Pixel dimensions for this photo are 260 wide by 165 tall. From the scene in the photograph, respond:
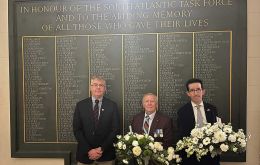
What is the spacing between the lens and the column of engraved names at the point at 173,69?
3.78 metres

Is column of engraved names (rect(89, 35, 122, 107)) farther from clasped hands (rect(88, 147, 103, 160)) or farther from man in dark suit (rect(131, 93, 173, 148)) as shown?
clasped hands (rect(88, 147, 103, 160))

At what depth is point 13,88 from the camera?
4.00 m

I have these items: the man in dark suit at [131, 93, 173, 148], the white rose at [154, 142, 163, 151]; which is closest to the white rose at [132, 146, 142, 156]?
the white rose at [154, 142, 163, 151]

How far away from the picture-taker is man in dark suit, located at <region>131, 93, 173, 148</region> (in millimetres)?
3320

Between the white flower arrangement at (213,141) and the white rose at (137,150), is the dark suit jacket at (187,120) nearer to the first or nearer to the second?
the white flower arrangement at (213,141)

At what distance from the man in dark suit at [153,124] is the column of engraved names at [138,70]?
422 mm

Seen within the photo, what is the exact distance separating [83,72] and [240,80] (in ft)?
6.01

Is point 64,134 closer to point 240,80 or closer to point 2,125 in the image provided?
point 2,125

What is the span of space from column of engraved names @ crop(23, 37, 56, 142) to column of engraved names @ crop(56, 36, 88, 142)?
9 centimetres

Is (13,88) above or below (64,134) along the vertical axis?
above

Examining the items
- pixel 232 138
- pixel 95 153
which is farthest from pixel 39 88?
pixel 232 138

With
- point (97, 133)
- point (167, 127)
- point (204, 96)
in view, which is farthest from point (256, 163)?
point (97, 133)

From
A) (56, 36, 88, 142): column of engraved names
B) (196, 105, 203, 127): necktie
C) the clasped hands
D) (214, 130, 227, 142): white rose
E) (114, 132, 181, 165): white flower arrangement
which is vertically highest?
(56, 36, 88, 142): column of engraved names

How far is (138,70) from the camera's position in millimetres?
3854
